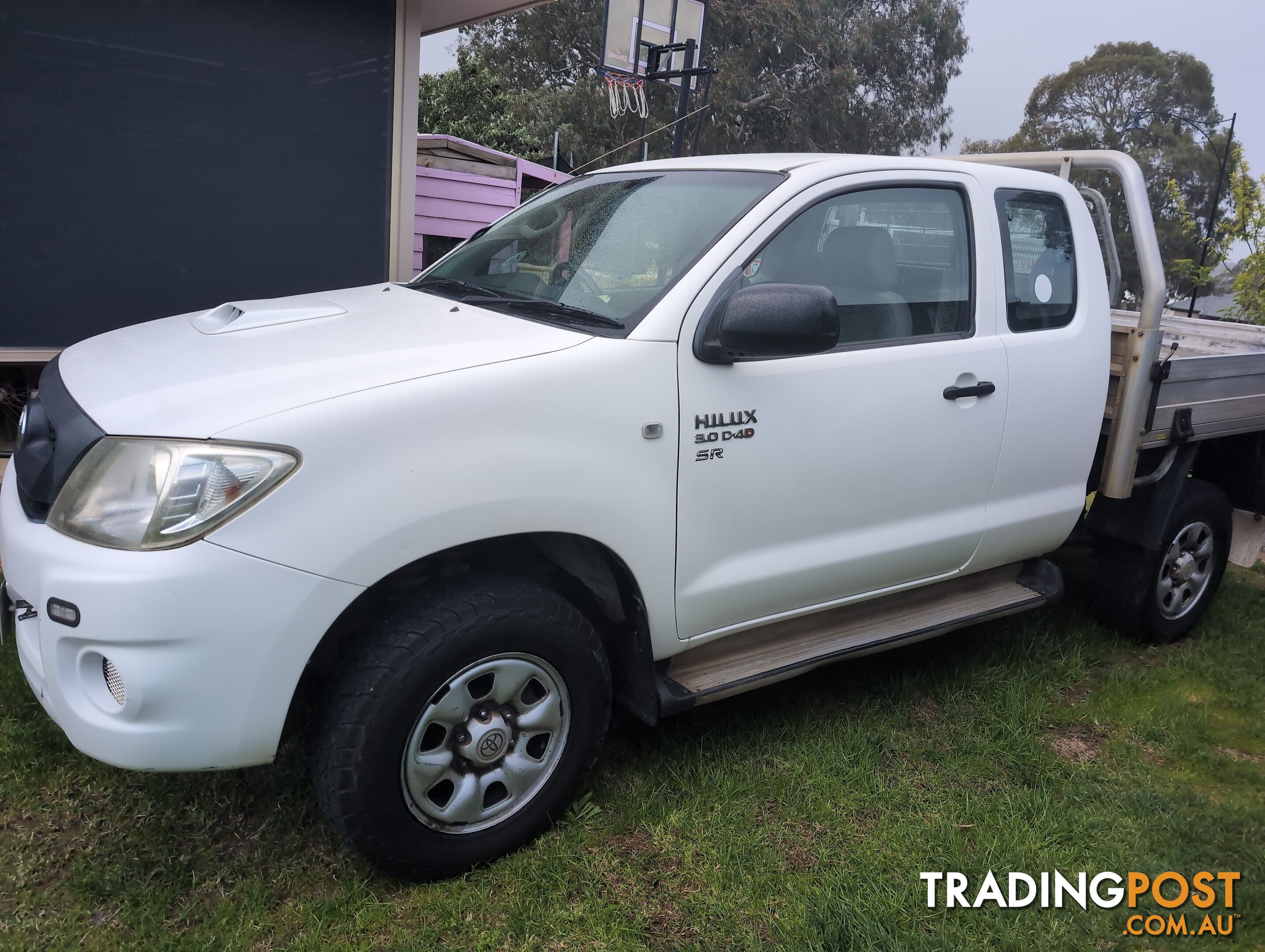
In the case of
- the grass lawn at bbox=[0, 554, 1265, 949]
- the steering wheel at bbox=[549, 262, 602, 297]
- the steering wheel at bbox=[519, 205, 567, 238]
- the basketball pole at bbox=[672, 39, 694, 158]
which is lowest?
the grass lawn at bbox=[0, 554, 1265, 949]

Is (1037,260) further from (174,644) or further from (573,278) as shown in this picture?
(174,644)

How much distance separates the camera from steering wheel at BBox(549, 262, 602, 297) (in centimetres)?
298

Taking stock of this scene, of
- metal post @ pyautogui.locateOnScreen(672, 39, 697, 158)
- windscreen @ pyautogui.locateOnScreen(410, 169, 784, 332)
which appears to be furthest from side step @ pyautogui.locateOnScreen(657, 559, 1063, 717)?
metal post @ pyautogui.locateOnScreen(672, 39, 697, 158)

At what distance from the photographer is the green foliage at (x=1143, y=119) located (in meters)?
41.1

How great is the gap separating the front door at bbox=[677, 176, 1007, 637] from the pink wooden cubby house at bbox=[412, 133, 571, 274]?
6376 mm

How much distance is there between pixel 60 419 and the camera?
2.41 meters

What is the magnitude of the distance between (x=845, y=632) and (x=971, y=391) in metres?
0.94

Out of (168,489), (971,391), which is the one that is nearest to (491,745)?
(168,489)

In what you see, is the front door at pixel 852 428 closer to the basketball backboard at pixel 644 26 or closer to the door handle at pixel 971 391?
the door handle at pixel 971 391

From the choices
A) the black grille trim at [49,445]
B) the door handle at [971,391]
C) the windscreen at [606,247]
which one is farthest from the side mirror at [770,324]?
the black grille trim at [49,445]

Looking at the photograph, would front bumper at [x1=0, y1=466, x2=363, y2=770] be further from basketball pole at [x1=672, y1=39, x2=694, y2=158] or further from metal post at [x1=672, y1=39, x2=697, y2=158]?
basketball pole at [x1=672, y1=39, x2=694, y2=158]

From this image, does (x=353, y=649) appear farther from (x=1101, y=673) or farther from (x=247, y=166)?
(x=247, y=166)

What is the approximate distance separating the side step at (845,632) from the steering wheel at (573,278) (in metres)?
1.17

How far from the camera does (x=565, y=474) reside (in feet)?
8.33
